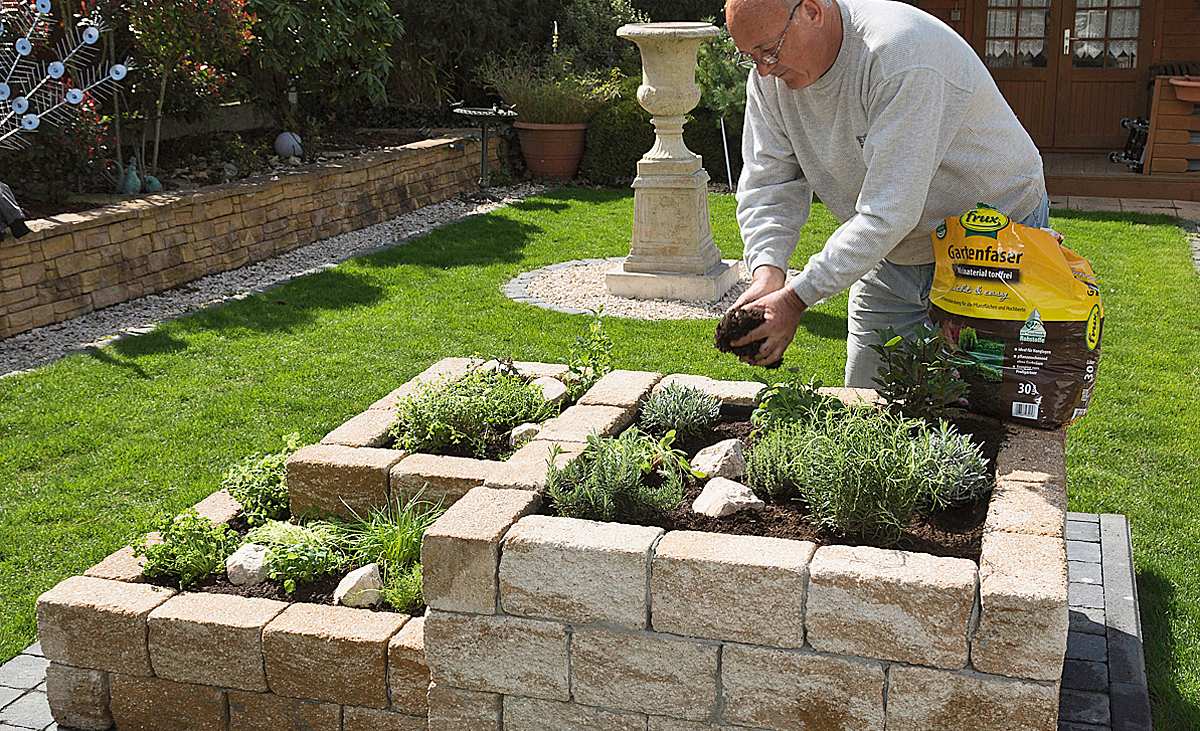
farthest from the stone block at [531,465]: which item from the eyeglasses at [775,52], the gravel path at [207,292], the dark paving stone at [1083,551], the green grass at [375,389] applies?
the gravel path at [207,292]

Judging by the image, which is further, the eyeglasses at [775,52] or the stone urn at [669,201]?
the stone urn at [669,201]

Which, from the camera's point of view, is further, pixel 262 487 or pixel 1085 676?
pixel 262 487

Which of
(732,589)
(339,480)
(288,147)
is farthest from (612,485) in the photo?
(288,147)

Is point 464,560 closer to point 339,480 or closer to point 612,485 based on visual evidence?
point 612,485

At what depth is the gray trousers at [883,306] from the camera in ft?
11.5

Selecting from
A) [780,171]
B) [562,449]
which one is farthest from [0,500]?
[780,171]

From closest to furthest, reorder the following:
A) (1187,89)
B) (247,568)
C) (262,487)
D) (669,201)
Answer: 1. (247,568)
2. (262,487)
3. (669,201)
4. (1187,89)

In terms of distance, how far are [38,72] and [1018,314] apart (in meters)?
6.88

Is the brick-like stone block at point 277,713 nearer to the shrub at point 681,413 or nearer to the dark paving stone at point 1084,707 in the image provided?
the shrub at point 681,413

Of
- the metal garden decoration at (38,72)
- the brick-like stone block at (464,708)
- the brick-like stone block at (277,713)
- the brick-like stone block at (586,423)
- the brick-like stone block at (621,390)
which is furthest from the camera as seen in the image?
the metal garden decoration at (38,72)

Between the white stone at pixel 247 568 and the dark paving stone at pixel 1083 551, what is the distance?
2516 millimetres

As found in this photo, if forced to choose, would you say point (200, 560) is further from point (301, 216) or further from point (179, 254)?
point (301, 216)

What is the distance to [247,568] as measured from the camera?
3.48 meters

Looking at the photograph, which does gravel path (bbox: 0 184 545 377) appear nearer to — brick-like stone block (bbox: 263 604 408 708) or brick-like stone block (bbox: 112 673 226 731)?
brick-like stone block (bbox: 112 673 226 731)
